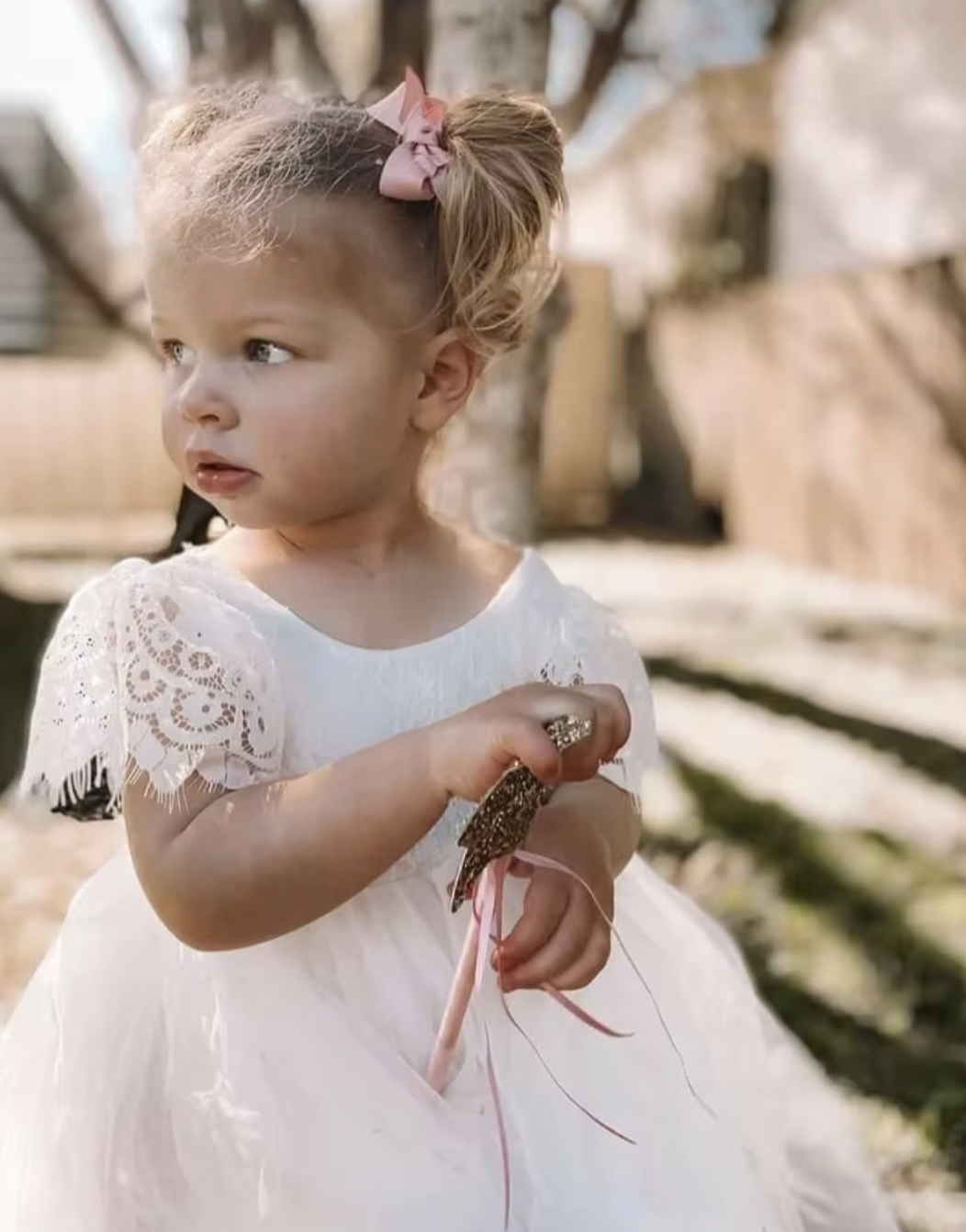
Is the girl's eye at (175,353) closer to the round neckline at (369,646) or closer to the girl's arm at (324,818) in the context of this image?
the round neckline at (369,646)

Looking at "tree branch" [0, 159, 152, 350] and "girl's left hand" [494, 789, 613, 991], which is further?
"tree branch" [0, 159, 152, 350]

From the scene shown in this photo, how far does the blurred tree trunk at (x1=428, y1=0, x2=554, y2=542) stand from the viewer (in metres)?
2.81

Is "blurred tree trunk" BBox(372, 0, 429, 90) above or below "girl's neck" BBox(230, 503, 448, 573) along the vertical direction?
above

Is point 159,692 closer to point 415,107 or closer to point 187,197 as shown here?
point 187,197

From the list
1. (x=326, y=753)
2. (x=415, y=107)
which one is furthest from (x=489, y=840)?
(x=415, y=107)

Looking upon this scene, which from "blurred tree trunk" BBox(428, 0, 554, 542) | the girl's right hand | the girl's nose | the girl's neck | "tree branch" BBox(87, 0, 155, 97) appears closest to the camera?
the girl's right hand

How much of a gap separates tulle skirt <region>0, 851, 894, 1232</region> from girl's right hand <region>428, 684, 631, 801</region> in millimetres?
304

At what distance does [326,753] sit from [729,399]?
8.19 m

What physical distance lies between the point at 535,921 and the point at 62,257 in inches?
155

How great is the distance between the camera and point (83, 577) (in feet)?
25.2

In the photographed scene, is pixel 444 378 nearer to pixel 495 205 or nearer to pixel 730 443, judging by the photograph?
pixel 495 205

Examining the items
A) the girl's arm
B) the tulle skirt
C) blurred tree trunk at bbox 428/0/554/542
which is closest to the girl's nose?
the girl's arm

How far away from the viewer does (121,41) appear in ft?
14.0

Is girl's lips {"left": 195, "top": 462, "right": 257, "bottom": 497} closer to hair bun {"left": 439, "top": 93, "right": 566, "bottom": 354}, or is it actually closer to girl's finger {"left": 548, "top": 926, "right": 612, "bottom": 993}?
hair bun {"left": 439, "top": 93, "right": 566, "bottom": 354}
